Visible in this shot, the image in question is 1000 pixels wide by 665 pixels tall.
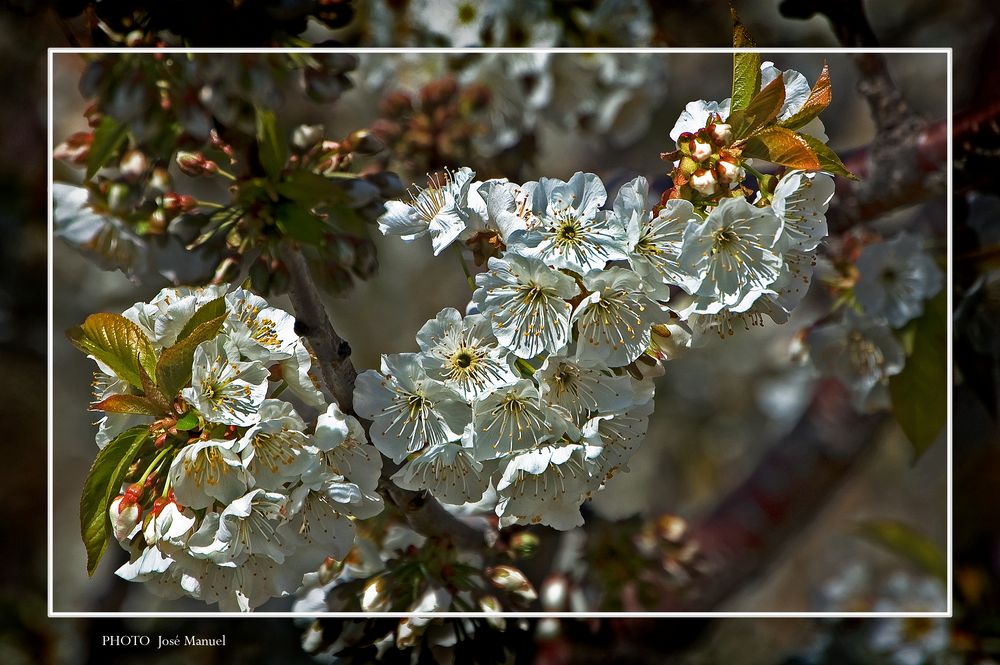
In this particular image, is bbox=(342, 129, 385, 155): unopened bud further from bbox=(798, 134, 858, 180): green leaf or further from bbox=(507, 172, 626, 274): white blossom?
bbox=(798, 134, 858, 180): green leaf

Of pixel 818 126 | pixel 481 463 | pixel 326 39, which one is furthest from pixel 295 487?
pixel 818 126

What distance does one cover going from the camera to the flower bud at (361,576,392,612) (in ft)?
3.31

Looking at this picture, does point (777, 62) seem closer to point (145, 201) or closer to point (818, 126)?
point (818, 126)

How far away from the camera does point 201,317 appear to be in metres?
0.82

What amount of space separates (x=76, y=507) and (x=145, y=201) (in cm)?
38

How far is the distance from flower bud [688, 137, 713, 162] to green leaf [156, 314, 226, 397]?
1.66ft

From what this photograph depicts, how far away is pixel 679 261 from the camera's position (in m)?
0.79

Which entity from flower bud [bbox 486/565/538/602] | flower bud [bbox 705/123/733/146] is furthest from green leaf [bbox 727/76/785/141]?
flower bud [bbox 486/565/538/602]

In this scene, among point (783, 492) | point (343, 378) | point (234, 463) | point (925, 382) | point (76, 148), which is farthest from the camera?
point (783, 492)

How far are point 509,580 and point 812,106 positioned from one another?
0.66m

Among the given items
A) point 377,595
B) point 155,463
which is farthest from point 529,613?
point 155,463

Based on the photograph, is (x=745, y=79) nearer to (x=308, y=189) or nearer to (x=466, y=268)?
(x=466, y=268)

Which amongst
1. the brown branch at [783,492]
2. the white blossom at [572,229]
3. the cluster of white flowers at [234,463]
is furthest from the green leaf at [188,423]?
the brown branch at [783,492]

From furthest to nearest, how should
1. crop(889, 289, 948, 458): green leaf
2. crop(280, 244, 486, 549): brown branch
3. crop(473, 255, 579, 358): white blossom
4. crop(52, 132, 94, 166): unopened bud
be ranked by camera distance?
crop(889, 289, 948, 458): green leaf → crop(52, 132, 94, 166): unopened bud → crop(280, 244, 486, 549): brown branch → crop(473, 255, 579, 358): white blossom
